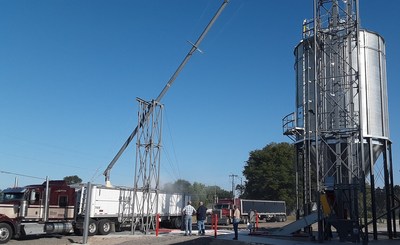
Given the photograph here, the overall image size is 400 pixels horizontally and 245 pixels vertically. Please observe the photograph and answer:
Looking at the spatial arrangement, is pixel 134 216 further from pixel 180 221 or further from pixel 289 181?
pixel 289 181

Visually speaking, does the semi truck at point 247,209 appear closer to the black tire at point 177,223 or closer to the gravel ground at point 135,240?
the black tire at point 177,223

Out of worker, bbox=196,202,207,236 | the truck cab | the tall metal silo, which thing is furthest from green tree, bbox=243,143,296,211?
the truck cab

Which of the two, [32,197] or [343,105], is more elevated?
[343,105]

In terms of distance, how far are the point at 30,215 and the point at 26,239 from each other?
1.51 metres

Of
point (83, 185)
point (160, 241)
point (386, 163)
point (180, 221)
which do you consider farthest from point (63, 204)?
point (386, 163)

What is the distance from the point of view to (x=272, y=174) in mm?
71375

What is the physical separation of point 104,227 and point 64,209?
2819mm

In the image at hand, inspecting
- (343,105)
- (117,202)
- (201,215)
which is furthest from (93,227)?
(343,105)

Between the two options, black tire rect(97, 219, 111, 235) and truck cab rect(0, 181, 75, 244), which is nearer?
truck cab rect(0, 181, 75, 244)

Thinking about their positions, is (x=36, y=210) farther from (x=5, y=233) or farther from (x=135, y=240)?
(x=135, y=240)

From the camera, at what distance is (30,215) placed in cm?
2452

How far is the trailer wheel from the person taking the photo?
72.8ft

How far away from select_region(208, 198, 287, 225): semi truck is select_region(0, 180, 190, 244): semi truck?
13557mm

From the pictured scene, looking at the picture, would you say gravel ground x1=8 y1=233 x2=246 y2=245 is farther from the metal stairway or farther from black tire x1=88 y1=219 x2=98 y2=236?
the metal stairway
